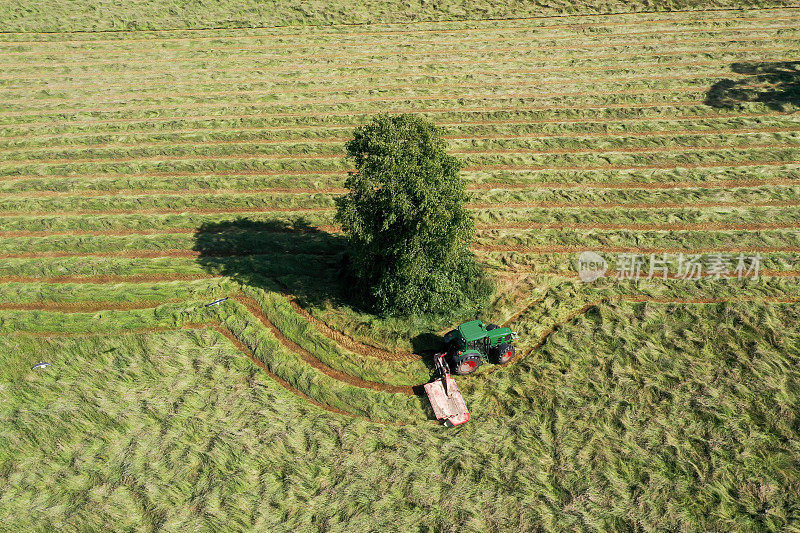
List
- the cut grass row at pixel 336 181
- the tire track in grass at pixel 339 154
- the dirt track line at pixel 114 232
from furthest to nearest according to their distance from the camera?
the tire track in grass at pixel 339 154 → the cut grass row at pixel 336 181 → the dirt track line at pixel 114 232

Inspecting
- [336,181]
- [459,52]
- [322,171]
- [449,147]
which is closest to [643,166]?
[449,147]

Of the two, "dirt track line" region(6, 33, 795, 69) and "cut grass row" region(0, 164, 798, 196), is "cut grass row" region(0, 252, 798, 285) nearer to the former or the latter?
"cut grass row" region(0, 164, 798, 196)

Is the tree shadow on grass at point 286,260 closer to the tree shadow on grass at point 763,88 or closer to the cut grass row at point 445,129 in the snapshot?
the cut grass row at point 445,129

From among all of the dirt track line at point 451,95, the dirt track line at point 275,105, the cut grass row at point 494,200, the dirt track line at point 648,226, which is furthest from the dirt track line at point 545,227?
the dirt track line at point 451,95

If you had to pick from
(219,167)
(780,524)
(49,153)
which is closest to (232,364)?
(219,167)

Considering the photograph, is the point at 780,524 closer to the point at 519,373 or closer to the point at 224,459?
the point at 519,373

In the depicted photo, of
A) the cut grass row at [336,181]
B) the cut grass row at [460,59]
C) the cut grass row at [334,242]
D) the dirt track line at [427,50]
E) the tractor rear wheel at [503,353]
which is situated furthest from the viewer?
the dirt track line at [427,50]

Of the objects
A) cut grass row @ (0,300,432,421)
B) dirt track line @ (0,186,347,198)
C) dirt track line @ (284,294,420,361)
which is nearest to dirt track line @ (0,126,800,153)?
dirt track line @ (0,186,347,198)
